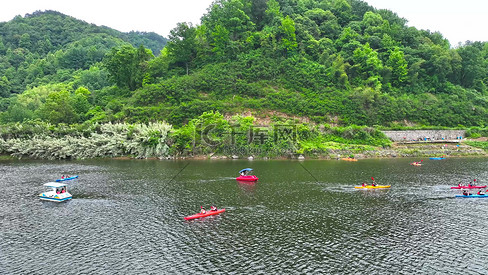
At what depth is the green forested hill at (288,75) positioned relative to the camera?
98.9 metres

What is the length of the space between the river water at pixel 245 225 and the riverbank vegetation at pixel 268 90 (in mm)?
23103

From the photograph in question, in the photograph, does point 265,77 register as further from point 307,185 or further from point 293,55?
point 307,185

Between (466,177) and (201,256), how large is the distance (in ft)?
170

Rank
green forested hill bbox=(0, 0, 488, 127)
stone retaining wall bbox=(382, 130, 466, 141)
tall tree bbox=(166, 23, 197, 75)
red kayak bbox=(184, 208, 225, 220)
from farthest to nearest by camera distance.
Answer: tall tree bbox=(166, 23, 197, 75)
green forested hill bbox=(0, 0, 488, 127)
stone retaining wall bbox=(382, 130, 466, 141)
red kayak bbox=(184, 208, 225, 220)

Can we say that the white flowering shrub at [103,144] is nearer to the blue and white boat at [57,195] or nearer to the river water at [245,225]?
the river water at [245,225]

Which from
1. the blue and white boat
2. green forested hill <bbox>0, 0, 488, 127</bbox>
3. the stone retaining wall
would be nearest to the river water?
the blue and white boat

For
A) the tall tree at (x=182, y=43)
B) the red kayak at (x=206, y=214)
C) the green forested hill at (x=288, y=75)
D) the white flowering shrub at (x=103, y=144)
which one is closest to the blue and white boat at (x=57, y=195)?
the red kayak at (x=206, y=214)

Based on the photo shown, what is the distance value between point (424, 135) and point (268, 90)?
149 ft

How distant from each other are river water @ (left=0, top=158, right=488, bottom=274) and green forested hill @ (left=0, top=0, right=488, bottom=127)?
132 feet

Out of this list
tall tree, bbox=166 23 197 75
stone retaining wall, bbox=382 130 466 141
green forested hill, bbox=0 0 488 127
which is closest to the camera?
stone retaining wall, bbox=382 130 466 141

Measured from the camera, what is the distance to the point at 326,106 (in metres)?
99.5

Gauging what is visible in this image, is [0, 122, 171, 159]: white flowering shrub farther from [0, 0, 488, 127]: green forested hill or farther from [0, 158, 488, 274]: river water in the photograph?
[0, 158, 488, 274]: river water

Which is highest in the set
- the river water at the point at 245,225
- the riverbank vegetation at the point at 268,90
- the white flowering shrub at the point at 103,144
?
the riverbank vegetation at the point at 268,90

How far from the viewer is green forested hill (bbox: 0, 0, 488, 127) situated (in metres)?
98.9
